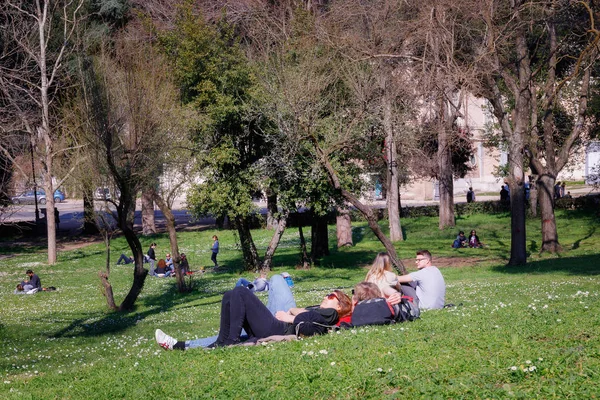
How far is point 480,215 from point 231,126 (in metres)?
21.8

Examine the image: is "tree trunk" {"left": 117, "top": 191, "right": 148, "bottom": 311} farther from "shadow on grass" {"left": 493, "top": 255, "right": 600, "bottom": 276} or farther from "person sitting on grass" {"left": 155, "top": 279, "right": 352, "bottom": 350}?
"shadow on grass" {"left": 493, "top": 255, "right": 600, "bottom": 276}

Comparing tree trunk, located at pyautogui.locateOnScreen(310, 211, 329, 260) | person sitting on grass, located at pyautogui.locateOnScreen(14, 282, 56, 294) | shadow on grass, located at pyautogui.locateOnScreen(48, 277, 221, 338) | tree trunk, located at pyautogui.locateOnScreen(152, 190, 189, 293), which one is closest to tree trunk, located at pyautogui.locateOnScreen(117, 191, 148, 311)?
shadow on grass, located at pyautogui.locateOnScreen(48, 277, 221, 338)

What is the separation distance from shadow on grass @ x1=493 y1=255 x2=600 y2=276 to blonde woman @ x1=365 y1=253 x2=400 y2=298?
10.6 metres

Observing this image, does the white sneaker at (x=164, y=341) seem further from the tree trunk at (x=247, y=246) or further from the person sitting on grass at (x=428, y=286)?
the tree trunk at (x=247, y=246)

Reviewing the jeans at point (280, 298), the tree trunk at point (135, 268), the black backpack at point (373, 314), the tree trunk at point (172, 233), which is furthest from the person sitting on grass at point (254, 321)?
the tree trunk at point (172, 233)

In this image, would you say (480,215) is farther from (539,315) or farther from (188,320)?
(539,315)

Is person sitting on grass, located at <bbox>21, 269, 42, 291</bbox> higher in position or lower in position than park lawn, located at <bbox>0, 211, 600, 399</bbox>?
lower

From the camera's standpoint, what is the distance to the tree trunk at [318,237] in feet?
95.6

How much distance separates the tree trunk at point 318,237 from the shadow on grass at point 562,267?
8.21 m

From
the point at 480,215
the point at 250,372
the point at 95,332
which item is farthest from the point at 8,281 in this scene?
the point at 480,215

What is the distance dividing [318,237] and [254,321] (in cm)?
2077

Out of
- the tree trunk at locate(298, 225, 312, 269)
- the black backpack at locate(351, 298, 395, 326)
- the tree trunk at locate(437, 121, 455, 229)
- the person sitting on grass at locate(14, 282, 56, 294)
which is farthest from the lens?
the tree trunk at locate(437, 121, 455, 229)

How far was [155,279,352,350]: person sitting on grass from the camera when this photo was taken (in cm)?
916

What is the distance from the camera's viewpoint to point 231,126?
80.4 ft
